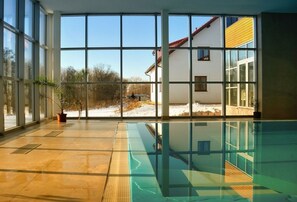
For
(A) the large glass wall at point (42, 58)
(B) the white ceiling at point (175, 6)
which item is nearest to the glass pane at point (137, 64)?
(B) the white ceiling at point (175, 6)

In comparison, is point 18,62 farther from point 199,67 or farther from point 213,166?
point 199,67

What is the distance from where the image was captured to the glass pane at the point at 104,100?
42.7 feet

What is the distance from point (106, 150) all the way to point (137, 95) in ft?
23.8

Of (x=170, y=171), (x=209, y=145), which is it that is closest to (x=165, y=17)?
(x=209, y=145)

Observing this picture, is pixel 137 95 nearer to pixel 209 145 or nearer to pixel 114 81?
pixel 114 81

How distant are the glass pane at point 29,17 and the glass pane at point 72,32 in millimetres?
2002

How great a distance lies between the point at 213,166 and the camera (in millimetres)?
5137

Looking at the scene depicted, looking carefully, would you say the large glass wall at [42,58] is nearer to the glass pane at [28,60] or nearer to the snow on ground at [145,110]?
the glass pane at [28,60]

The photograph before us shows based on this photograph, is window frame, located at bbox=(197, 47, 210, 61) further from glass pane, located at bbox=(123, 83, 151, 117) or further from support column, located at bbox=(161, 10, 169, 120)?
glass pane, located at bbox=(123, 83, 151, 117)

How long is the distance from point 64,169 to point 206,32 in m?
9.63

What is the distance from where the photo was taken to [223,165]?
17.1ft

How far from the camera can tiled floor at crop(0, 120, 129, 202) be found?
3.45 metres

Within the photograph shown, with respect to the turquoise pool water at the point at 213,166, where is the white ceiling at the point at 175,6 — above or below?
above

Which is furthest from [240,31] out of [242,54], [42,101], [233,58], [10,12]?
[10,12]
